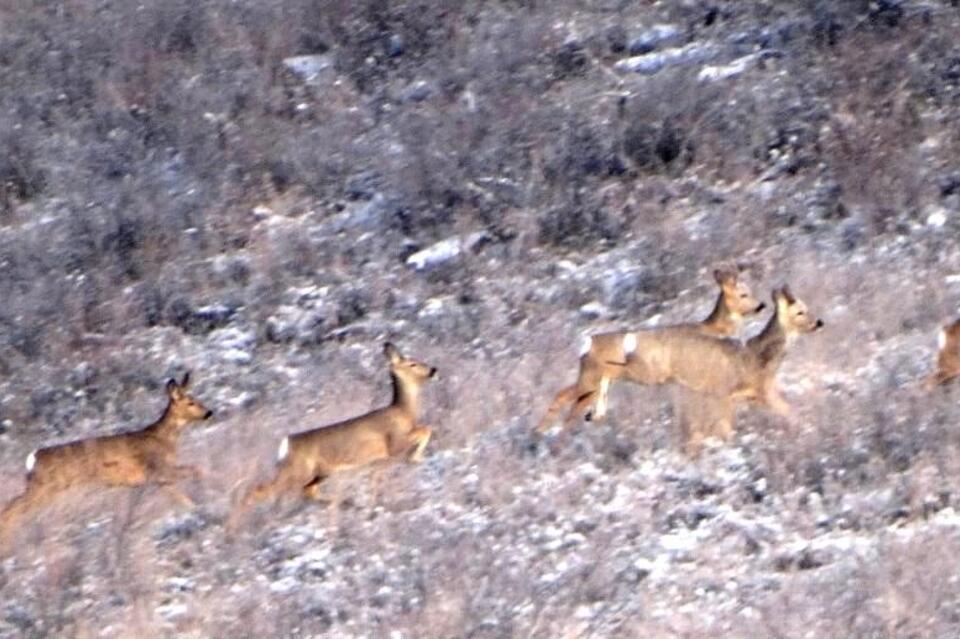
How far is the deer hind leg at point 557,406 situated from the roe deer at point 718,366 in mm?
405

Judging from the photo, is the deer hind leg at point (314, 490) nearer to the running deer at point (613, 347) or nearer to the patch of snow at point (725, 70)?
the running deer at point (613, 347)

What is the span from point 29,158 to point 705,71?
521cm

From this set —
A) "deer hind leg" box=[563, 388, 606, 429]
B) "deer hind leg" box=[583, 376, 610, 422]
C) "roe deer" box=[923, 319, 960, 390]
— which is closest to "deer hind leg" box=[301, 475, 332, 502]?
"deer hind leg" box=[563, 388, 606, 429]

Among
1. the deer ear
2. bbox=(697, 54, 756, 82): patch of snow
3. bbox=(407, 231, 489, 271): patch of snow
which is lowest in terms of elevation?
bbox=(407, 231, 489, 271): patch of snow

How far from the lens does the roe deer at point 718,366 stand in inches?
522

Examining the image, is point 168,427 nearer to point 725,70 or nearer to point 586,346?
point 586,346

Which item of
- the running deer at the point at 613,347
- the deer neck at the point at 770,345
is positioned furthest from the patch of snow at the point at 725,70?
the deer neck at the point at 770,345

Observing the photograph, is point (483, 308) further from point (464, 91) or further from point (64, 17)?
point (64, 17)

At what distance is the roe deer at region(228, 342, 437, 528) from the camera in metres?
13.1

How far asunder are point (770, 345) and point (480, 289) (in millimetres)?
2555

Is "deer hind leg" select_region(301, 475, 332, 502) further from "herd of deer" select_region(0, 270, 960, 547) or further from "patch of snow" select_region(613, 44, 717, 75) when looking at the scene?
"patch of snow" select_region(613, 44, 717, 75)

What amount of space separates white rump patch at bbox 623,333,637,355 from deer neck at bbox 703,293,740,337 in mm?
616

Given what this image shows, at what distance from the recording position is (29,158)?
55.1 ft

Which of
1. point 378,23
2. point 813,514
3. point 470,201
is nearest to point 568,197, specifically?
point 470,201
